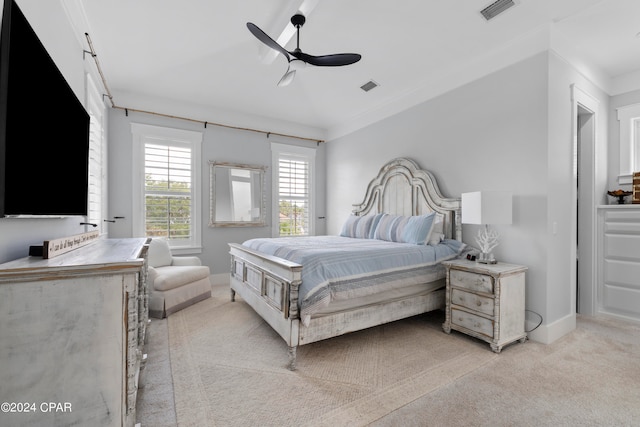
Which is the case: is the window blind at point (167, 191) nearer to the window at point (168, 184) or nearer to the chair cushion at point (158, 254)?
the window at point (168, 184)

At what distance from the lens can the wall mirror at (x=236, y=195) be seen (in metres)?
4.89

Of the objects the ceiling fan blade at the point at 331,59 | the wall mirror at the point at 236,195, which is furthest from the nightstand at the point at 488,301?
the wall mirror at the point at 236,195

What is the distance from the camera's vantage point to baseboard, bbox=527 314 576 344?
8.86 feet

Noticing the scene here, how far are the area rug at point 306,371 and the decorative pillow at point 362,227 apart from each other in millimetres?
1314

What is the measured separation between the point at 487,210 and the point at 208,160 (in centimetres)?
408

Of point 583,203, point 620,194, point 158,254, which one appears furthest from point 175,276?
point 620,194

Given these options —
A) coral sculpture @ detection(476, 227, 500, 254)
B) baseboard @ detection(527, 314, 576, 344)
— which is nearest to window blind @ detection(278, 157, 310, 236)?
coral sculpture @ detection(476, 227, 500, 254)

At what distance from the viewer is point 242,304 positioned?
3748 mm

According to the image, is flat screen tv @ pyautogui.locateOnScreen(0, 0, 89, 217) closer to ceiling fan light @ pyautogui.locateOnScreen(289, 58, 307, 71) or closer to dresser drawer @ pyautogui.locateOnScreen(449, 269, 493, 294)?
ceiling fan light @ pyautogui.locateOnScreen(289, 58, 307, 71)

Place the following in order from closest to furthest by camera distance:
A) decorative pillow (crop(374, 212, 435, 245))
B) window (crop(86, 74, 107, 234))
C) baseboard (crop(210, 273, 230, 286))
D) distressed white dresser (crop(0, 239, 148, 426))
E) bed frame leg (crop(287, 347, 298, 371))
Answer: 1. distressed white dresser (crop(0, 239, 148, 426))
2. bed frame leg (crop(287, 347, 298, 371))
3. window (crop(86, 74, 107, 234))
4. decorative pillow (crop(374, 212, 435, 245))
5. baseboard (crop(210, 273, 230, 286))

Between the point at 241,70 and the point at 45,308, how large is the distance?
3.50 meters

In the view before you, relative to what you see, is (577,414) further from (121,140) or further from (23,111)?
(121,140)

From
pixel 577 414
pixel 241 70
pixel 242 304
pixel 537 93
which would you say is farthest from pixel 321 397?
pixel 241 70

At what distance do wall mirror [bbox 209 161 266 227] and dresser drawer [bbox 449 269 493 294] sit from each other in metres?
3.40
